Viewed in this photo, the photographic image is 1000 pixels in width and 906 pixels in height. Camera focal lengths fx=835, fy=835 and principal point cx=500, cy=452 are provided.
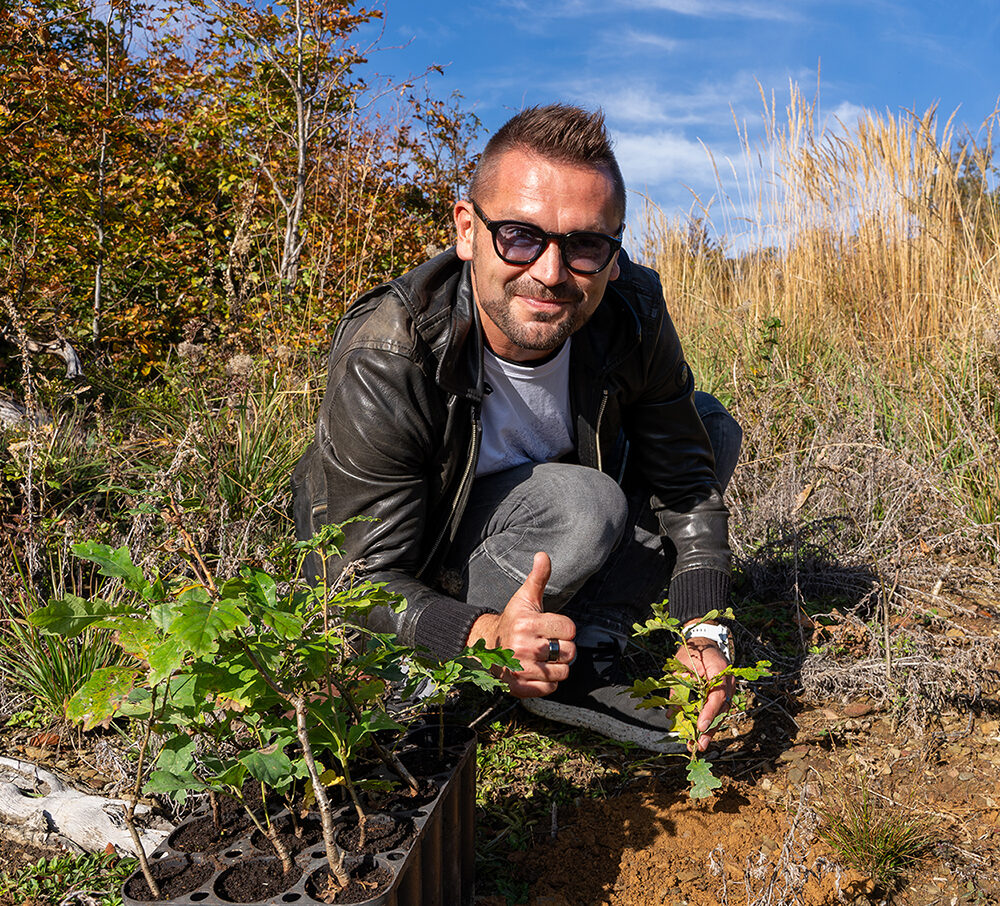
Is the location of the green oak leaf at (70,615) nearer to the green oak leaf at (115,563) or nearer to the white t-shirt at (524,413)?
the green oak leaf at (115,563)

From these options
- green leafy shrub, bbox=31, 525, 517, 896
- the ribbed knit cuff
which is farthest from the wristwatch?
green leafy shrub, bbox=31, 525, 517, 896

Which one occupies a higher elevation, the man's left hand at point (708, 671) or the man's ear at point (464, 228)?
the man's ear at point (464, 228)

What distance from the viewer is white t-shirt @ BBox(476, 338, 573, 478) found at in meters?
2.39

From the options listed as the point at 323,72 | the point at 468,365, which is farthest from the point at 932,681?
the point at 323,72

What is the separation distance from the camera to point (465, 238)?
2342 millimetres

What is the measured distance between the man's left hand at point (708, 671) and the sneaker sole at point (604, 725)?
6.6 inches

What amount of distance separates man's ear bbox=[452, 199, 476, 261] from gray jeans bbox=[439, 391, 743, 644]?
0.65 metres

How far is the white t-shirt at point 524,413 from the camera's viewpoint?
2395 millimetres

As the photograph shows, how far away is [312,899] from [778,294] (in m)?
5.20

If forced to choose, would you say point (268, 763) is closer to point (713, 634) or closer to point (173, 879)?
point (173, 879)

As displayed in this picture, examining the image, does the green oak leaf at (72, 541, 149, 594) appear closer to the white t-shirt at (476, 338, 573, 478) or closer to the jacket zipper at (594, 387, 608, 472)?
the white t-shirt at (476, 338, 573, 478)

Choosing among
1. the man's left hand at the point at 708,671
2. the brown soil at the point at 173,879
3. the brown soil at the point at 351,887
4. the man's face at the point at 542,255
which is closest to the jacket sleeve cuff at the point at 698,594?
the man's left hand at the point at 708,671

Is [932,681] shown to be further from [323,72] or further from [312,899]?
[323,72]

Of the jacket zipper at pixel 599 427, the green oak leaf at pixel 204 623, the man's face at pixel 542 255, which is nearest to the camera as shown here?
the green oak leaf at pixel 204 623
